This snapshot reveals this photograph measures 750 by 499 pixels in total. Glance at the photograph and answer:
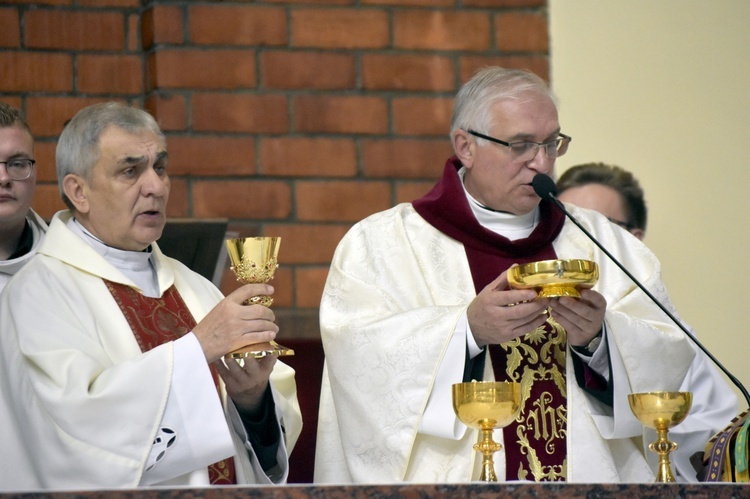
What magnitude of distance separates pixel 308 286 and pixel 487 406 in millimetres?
2273

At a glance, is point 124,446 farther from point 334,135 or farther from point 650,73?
point 650,73

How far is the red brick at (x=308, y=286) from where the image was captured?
16.6 feet

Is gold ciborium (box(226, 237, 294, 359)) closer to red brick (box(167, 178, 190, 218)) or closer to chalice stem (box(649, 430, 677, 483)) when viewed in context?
chalice stem (box(649, 430, 677, 483))

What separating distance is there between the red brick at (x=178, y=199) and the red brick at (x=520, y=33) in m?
1.37

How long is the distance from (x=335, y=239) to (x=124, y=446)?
2.11m

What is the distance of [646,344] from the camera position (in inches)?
141

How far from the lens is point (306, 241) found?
201 inches

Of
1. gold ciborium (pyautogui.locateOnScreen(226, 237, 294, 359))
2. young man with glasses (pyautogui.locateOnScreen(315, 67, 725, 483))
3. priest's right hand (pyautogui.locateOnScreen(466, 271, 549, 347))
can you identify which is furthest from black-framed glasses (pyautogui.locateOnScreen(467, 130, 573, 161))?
gold ciborium (pyautogui.locateOnScreen(226, 237, 294, 359))

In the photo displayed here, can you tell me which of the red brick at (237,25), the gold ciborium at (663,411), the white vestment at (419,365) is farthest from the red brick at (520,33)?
the gold ciborium at (663,411)

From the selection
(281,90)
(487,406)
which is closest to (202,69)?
(281,90)

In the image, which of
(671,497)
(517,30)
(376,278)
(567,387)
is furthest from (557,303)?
(517,30)

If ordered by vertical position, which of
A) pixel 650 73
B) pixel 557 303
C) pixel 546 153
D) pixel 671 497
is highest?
pixel 650 73

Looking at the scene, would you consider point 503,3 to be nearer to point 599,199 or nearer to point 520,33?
point 520,33

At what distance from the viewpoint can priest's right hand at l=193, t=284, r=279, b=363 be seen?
10.3 feet
